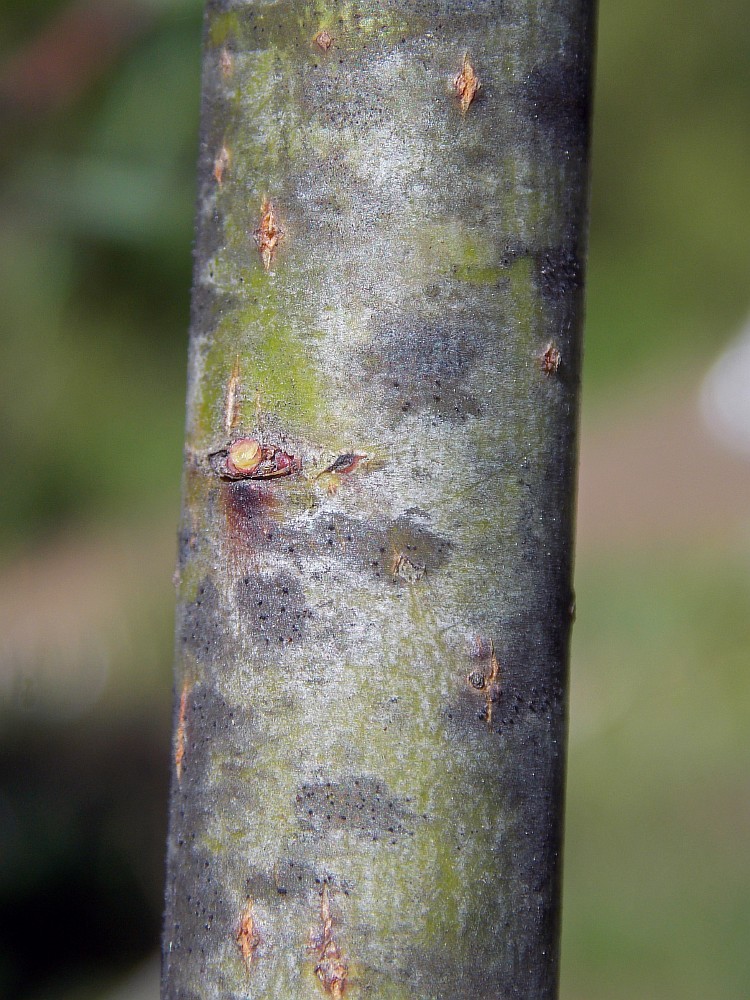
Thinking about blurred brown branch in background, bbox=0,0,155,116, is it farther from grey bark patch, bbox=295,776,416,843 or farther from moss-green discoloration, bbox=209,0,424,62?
grey bark patch, bbox=295,776,416,843

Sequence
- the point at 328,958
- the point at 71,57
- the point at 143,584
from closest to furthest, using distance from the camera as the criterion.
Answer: the point at 328,958 → the point at 71,57 → the point at 143,584

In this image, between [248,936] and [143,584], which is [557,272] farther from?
[143,584]

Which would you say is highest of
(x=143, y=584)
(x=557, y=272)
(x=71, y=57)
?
(x=71, y=57)

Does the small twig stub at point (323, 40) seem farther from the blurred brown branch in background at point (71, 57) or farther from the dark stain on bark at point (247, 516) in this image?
the blurred brown branch in background at point (71, 57)

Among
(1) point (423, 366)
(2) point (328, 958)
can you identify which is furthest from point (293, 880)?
(1) point (423, 366)

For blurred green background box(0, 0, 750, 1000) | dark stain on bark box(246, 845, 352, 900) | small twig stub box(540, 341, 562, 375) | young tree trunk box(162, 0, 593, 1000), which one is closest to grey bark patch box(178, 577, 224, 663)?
young tree trunk box(162, 0, 593, 1000)

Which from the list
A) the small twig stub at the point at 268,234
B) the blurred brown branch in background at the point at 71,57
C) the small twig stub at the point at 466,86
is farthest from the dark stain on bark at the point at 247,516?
the blurred brown branch in background at the point at 71,57
